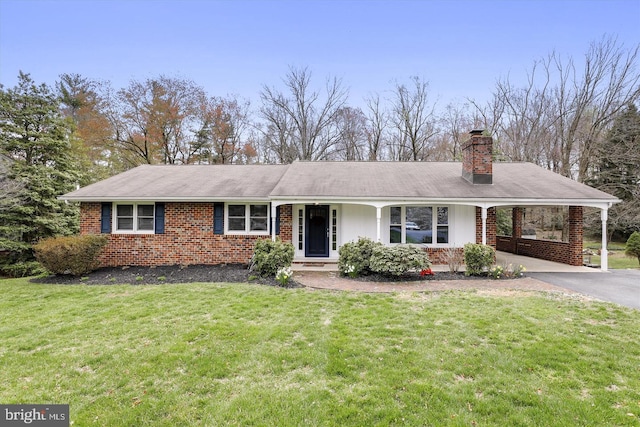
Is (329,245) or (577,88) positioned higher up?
(577,88)

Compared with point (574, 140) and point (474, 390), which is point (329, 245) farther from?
point (574, 140)

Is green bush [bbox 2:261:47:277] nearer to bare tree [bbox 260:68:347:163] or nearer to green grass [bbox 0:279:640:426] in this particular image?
green grass [bbox 0:279:640:426]

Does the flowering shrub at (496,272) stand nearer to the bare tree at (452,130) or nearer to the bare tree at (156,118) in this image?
the bare tree at (452,130)

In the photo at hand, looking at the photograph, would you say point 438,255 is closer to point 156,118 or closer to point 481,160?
point 481,160

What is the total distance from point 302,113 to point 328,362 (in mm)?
25070

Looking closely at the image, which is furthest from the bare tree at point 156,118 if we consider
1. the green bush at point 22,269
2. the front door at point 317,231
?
the front door at point 317,231

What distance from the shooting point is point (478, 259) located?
929 centimetres

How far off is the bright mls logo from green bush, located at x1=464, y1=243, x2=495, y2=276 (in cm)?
944

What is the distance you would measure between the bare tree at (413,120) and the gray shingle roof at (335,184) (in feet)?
41.2

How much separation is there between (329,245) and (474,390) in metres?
8.68

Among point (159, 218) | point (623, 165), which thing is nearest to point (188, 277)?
point (159, 218)

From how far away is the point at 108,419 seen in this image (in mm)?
2891

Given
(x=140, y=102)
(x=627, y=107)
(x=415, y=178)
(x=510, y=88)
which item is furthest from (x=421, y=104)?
(x=140, y=102)

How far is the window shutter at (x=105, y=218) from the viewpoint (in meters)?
11.1
